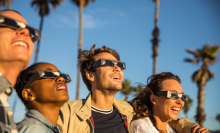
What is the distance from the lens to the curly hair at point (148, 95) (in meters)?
4.60

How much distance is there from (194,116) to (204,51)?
8.19m

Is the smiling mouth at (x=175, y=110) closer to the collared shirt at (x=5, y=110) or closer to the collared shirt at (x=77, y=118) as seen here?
the collared shirt at (x=77, y=118)

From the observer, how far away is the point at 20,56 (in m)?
1.97

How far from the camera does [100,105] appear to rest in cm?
444

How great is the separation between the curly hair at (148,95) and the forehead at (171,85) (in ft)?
0.28

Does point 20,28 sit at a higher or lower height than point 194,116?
higher

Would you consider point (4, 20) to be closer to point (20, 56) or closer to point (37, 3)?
point (20, 56)

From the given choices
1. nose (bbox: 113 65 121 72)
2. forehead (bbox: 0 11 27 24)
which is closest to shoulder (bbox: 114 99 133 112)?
nose (bbox: 113 65 121 72)

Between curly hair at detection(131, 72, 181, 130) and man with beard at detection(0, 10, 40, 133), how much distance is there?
3.15m

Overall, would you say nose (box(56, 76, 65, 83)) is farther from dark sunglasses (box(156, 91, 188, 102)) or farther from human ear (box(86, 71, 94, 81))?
dark sunglasses (box(156, 91, 188, 102))

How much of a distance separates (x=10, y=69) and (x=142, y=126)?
112 inches

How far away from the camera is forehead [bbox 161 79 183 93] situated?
4436 millimetres

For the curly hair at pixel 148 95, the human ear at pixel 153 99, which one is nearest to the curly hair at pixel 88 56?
the curly hair at pixel 148 95

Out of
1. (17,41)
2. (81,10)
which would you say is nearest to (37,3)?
(81,10)
